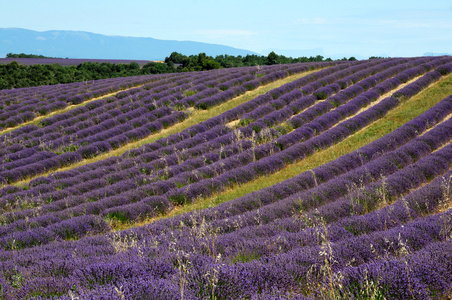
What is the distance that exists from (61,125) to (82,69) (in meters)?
29.3

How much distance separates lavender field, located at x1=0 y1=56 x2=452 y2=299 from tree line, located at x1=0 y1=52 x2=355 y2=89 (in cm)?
1281

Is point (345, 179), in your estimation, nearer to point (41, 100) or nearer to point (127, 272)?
point (127, 272)

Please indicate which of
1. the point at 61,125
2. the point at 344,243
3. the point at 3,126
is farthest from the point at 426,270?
the point at 3,126

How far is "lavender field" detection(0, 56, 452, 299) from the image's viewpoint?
362 centimetres

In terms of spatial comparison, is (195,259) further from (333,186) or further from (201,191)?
(201,191)

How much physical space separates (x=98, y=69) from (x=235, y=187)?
39.8 m

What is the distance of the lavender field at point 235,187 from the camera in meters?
3.62

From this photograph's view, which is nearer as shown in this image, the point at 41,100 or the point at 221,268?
the point at 221,268

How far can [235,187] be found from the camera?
11.0 metres

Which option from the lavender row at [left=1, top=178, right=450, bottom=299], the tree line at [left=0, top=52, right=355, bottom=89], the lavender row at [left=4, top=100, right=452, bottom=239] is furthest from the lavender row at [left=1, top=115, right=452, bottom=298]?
the tree line at [left=0, top=52, right=355, bottom=89]

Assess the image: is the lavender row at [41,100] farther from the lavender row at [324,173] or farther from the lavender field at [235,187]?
the lavender row at [324,173]

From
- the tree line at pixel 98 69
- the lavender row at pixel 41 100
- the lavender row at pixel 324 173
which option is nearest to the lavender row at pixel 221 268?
the lavender row at pixel 324 173

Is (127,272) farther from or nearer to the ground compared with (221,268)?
nearer to the ground

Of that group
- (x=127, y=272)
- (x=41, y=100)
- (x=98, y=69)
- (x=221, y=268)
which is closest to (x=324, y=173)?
(x=221, y=268)
